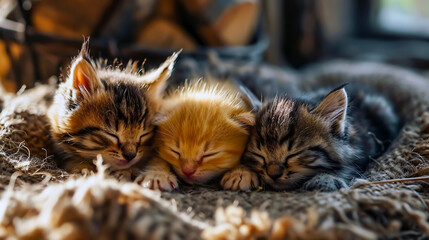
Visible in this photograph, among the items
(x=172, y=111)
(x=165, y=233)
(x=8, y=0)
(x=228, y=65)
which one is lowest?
(x=165, y=233)

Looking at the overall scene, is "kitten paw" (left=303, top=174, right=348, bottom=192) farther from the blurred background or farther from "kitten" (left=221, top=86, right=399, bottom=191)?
the blurred background

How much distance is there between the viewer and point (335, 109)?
1386mm

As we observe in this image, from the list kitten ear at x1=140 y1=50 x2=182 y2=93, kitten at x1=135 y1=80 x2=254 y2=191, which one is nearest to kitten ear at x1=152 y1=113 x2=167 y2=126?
kitten at x1=135 y1=80 x2=254 y2=191

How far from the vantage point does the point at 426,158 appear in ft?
4.52

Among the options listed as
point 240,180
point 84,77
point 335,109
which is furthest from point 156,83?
point 335,109

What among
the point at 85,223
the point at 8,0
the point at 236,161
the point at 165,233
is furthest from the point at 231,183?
the point at 8,0

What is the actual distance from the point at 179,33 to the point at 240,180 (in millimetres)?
1252

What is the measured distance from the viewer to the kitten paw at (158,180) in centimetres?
126

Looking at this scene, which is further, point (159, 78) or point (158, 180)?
point (159, 78)

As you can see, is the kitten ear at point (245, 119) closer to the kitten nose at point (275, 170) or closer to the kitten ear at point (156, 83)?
the kitten nose at point (275, 170)

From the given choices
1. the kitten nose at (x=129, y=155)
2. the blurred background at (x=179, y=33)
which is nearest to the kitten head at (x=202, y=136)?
the kitten nose at (x=129, y=155)

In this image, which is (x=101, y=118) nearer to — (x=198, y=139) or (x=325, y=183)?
(x=198, y=139)

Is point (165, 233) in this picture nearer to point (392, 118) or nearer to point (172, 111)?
point (172, 111)

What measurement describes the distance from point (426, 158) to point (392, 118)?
444 millimetres
